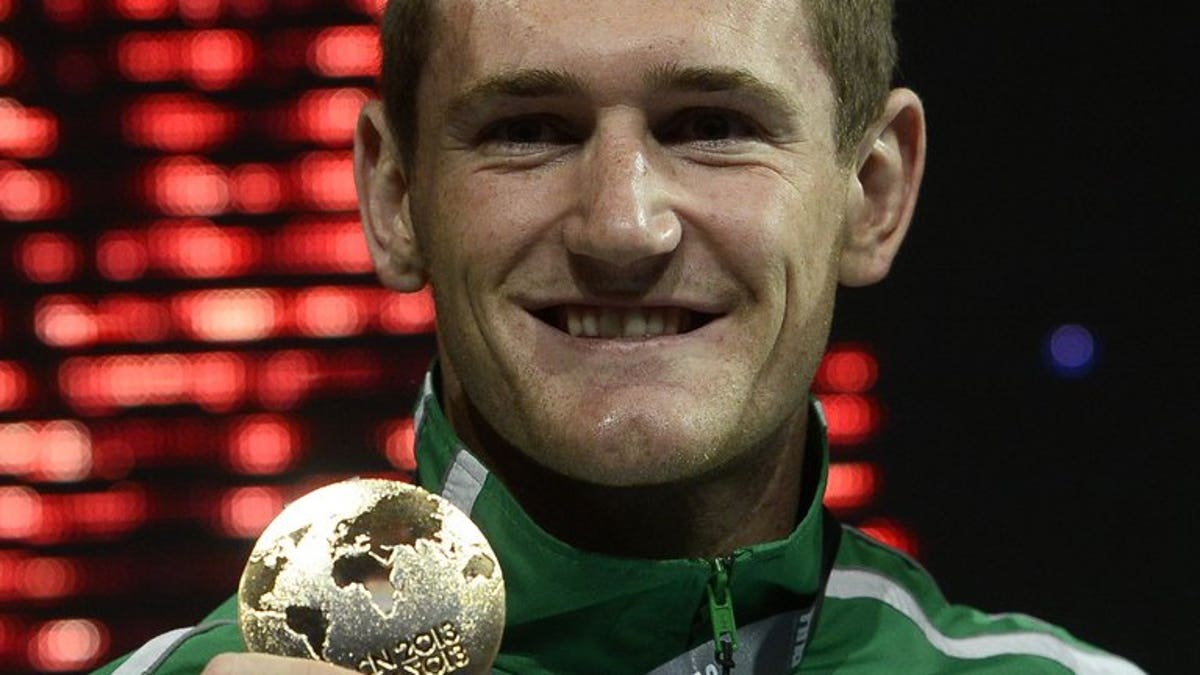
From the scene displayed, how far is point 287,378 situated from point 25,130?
0.58 m

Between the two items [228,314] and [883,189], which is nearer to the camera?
[883,189]

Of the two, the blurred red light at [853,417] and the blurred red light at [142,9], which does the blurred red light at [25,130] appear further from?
the blurred red light at [853,417]

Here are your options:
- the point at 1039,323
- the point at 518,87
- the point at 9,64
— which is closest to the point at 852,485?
the point at 1039,323

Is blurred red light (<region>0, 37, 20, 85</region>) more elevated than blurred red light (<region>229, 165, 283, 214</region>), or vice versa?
blurred red light (<region>0, 37, 20, 85</region>)

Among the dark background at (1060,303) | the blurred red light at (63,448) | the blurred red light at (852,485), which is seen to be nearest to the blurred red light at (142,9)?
the blurred red light at (63,448)

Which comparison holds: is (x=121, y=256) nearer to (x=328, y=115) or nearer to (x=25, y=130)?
(x=25, y=130)

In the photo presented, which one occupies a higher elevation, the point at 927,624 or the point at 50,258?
the point at 927,624

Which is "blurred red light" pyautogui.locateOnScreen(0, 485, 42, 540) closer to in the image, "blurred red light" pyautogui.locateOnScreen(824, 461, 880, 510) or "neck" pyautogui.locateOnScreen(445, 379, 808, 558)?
"blurred red light" pyautogui.locateOnScreen(824, 461, 880, 510)

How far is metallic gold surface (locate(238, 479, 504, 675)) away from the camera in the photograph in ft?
5.04

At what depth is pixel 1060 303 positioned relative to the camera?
12.6ft

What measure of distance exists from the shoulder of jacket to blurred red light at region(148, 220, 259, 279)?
1.76 metres

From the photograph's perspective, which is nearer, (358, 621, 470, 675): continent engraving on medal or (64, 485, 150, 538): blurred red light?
(358, 621, 470, 675): continent engraving on medal

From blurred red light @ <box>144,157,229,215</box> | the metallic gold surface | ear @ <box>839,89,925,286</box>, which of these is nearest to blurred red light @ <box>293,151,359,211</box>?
blurred red light @ <box>144,157,229,215</box>

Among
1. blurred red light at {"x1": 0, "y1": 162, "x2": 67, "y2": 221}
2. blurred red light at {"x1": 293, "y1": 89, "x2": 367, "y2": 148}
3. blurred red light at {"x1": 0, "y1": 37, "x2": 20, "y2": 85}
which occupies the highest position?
blurred red light at {"x1": 0, "y1": 37, "x2": 20, "y2": 85}
